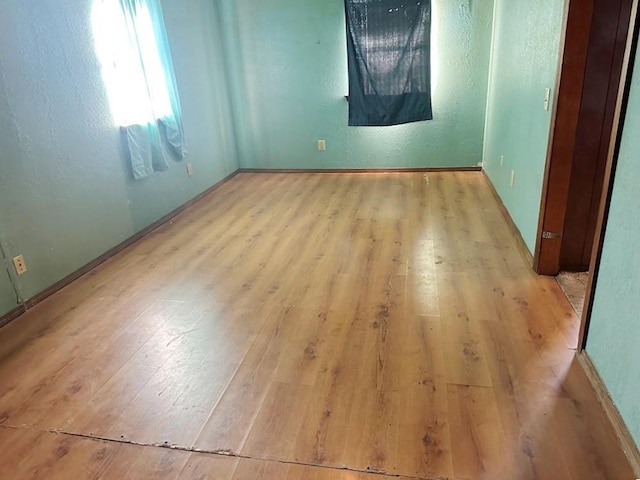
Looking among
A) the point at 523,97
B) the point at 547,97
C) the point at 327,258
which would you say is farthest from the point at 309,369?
the point at 523,97

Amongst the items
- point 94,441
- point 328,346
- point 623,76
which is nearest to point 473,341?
point 328,346

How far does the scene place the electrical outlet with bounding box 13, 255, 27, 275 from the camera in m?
2.36

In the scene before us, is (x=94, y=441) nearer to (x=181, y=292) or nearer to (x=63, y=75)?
(x=181, y=292)

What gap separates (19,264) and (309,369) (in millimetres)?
1750

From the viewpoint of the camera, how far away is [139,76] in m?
3.26

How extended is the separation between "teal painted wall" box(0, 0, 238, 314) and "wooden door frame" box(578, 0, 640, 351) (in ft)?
9.17

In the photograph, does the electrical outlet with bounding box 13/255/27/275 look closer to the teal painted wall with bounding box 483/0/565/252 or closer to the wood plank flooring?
the wood plank flooring

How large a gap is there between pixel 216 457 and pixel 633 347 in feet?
4.57

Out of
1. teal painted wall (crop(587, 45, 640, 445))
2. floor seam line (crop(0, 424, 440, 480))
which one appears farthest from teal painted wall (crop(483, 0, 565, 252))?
floor seam line (crop(0, 424, 440, 480))

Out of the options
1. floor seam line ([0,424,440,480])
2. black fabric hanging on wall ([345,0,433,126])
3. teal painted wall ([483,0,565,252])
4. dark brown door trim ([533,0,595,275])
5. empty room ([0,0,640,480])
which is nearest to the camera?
floor seam line ([0,424,440,480])

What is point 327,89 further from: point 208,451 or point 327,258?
point 208,451

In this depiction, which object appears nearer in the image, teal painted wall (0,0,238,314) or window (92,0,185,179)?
teal painted wall (0,0,238,314)

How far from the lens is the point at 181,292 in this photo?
8.40ft

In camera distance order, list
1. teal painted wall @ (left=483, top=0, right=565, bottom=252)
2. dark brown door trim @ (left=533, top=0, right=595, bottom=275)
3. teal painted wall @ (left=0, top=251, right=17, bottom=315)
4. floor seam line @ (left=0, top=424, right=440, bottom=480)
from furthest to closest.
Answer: teal painted wall @ (left=483, top=0, right=565, bottom=252)
teal painted wall @ (left=0, top=251, right=17, bottom=315)
dark brown door trim @ (left=533, top=0, right=595, bottom=275)
floor seam line @ (left=0, top=424, right=440, bottom=480)
